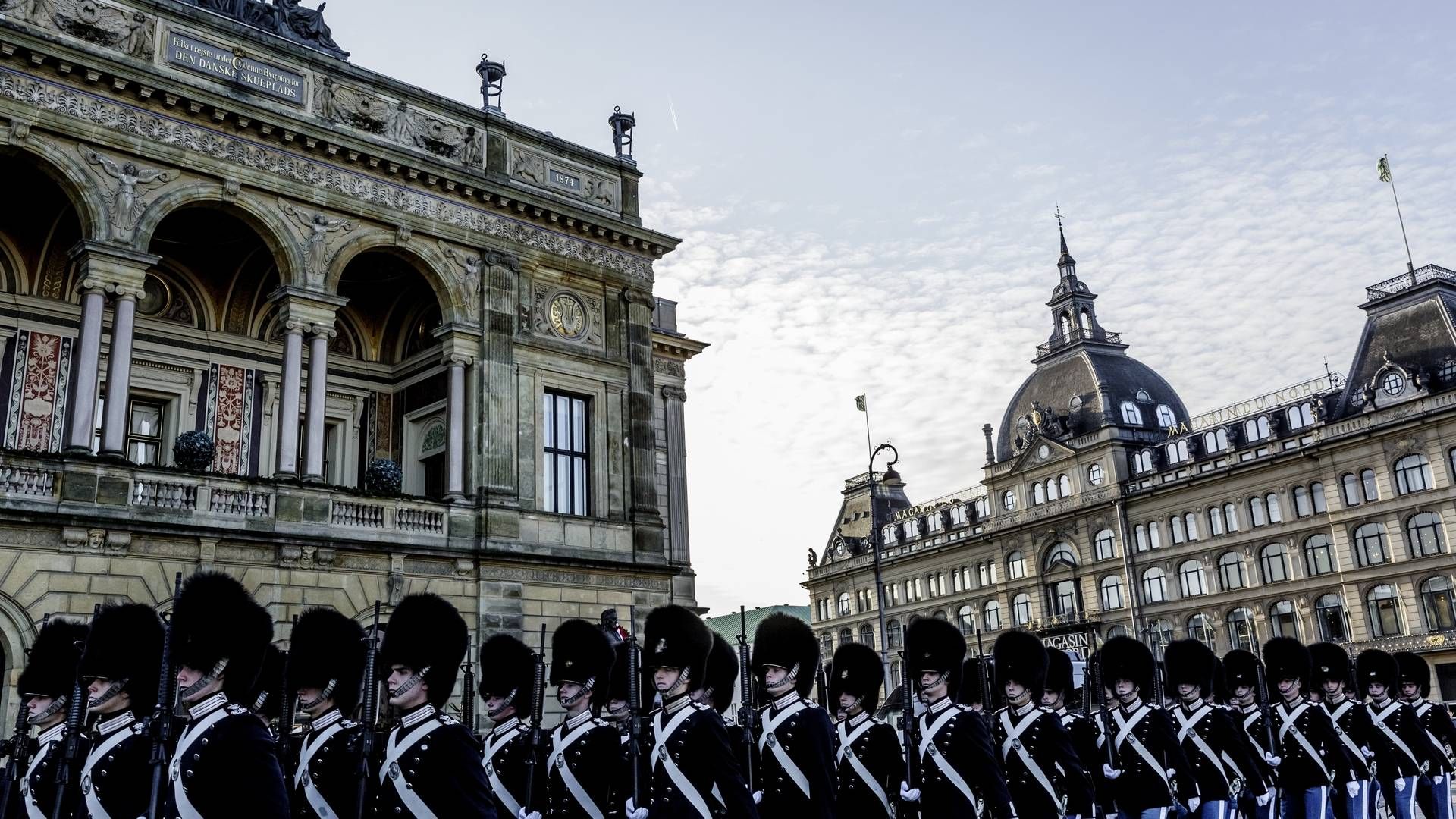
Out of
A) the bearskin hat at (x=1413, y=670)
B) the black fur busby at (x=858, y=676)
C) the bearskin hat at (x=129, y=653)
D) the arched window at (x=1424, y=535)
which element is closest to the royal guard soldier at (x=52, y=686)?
the bearskin hat at (x=129, y=653)

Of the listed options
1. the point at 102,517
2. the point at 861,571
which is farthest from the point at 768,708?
the point at 861,571

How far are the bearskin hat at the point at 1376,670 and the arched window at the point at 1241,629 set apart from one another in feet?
165

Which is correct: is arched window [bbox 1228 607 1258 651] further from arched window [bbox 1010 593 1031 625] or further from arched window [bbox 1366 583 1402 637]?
arched window [bbox 1010 593 1031 625]

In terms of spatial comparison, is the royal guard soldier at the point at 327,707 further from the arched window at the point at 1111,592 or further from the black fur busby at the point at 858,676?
the arched window at the point at 1111,592

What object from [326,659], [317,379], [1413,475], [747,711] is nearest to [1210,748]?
[747,711]

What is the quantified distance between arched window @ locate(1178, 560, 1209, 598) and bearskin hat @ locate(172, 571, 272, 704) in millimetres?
67114

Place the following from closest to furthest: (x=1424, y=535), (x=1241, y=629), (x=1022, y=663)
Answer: (x=1022, y=663) → (x=1424, y=535) → (x=1241, y=629)

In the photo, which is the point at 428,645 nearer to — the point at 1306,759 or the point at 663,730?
the point at 663,730

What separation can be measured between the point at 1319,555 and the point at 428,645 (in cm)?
6281

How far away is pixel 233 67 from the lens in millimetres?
22719

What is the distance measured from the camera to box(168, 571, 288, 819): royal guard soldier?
20.5 feet

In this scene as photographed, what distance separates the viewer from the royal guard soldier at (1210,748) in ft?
41.0

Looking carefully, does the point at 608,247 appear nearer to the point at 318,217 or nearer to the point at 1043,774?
the point at 318,217

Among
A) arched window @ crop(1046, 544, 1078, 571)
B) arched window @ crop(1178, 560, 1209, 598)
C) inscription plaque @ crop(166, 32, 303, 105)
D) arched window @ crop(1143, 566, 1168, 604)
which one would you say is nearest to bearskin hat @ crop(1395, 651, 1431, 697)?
inscription plaque @ crop(166, 32, 303, 105)
